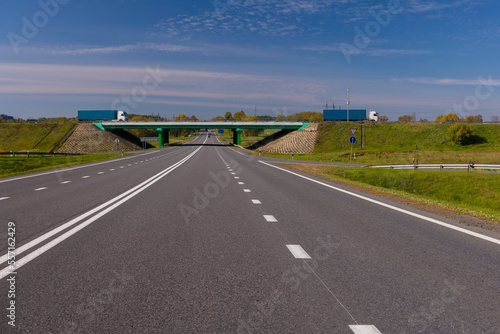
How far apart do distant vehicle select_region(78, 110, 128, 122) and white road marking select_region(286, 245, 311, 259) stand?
10650cm

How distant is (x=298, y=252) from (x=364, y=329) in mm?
2688

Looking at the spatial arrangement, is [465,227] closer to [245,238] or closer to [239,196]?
[245,238]

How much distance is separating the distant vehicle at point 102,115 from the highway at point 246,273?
102276 mm

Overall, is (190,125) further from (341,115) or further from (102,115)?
(341,115)

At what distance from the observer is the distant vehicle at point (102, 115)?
10769 centimetres

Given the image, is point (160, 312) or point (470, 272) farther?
point (470, 272)

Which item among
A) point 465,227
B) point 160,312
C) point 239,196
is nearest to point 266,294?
point 160,312

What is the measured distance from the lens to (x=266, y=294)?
4.50 m

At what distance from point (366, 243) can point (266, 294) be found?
10.1 ft

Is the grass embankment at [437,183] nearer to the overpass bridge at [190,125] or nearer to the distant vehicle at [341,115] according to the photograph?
the overpass bridge at [190,125]

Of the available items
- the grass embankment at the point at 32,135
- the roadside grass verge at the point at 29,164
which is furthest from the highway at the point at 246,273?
the grass embankment at the point at 32,135

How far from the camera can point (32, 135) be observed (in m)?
97.6

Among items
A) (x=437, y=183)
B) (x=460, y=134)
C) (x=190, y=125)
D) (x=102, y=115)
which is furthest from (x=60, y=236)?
(x=102, y=115)

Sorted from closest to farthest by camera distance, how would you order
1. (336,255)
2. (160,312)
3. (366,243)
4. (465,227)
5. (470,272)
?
(160,312) → (470,272) → (336,255) → (366,243) → (465,227)
